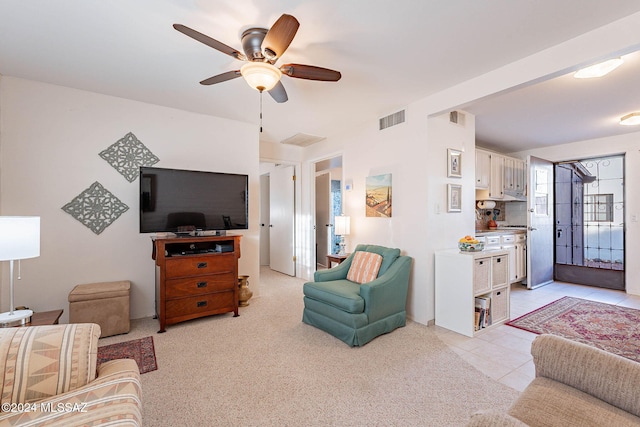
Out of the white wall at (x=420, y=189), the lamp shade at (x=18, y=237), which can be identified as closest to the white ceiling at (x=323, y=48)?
the white wall at (x=420, y=189)

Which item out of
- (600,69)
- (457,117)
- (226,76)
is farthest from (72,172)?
(600,69)

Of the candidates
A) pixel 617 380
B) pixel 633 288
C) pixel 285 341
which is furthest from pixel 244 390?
pixel 633 288

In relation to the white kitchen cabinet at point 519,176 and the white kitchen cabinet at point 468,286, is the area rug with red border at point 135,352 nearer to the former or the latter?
the white kitchen cabinet at point 468,286

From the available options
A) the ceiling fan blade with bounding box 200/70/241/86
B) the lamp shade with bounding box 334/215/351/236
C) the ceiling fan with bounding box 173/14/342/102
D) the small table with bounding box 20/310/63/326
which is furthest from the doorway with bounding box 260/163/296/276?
the small table with bounding box 20/310/63/326

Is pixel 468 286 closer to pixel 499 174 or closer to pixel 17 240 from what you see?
pixel 499 174

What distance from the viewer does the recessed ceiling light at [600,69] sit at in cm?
235

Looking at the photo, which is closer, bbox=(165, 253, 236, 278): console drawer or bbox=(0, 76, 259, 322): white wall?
bbox=(0, 76, 259, 322): white wall

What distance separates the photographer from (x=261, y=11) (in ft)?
5.94

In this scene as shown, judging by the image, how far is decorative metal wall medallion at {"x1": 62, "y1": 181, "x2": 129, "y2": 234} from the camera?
2.97 meters

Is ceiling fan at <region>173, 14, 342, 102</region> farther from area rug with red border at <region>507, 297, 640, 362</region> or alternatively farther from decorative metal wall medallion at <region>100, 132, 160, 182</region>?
area rug with red border at <region>507, 297, 640, 362</region>

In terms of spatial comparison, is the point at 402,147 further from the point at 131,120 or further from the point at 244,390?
the point at 131,120

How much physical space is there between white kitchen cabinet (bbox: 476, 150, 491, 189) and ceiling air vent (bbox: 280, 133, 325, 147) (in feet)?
7.97

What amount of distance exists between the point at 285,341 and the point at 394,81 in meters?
2.66

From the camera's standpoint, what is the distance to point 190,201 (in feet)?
10.6
